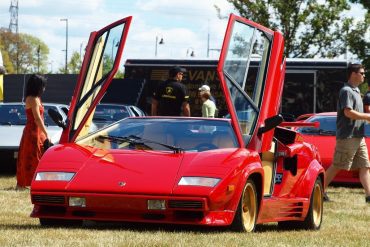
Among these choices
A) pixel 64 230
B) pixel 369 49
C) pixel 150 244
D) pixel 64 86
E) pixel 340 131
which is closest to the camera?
pixel 150 244

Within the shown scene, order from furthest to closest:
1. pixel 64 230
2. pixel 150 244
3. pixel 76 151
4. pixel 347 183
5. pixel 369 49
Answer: pixel 369 49, pixel 347 183, pixel 76 151, pixel 64 230, pixel 150 244

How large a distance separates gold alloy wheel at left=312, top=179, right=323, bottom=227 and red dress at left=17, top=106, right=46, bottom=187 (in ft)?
17.8

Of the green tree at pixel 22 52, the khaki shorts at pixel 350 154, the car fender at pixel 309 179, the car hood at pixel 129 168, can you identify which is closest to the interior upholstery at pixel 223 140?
→ the car hood at pixel 129 168

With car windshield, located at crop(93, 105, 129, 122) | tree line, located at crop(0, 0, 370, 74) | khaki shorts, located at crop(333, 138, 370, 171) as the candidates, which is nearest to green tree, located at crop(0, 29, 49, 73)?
tree line, located at crop(0, 0, 370, 74)

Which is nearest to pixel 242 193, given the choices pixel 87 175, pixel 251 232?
pixel 251 232

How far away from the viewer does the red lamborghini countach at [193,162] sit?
8680 millimetres

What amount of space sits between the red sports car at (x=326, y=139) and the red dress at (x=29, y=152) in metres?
4.92

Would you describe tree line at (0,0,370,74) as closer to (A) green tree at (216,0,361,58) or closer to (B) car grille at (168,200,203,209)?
(A) green tree at (216,0,361,58)

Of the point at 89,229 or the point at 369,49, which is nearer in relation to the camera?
the point at 89,229

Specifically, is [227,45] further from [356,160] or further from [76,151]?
[356,160]

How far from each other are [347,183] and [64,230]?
10.6 meters

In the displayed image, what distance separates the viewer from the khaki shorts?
1429 cm

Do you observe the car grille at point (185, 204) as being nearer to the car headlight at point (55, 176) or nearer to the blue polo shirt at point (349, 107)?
the car headlight at point (55, 176)

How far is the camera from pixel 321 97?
1121 inches
